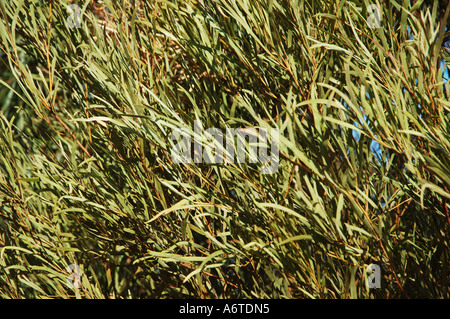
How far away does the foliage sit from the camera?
477 mm

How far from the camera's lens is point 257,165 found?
51 cm

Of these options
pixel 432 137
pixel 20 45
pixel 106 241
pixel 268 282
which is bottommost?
pixel 268 282

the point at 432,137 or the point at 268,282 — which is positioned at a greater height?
the point at 432,137

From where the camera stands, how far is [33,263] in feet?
2.28

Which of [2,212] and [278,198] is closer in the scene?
[278,198]

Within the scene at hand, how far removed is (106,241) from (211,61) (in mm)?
321

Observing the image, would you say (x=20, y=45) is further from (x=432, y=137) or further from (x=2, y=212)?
(x=432, y=137)

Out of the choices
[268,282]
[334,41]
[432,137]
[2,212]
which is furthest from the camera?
[268,282]

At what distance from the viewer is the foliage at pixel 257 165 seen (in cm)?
48

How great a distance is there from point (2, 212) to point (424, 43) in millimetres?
689

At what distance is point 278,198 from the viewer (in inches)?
19.9

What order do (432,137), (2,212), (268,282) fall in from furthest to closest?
(268,282) → (2,212) → (432,137)
